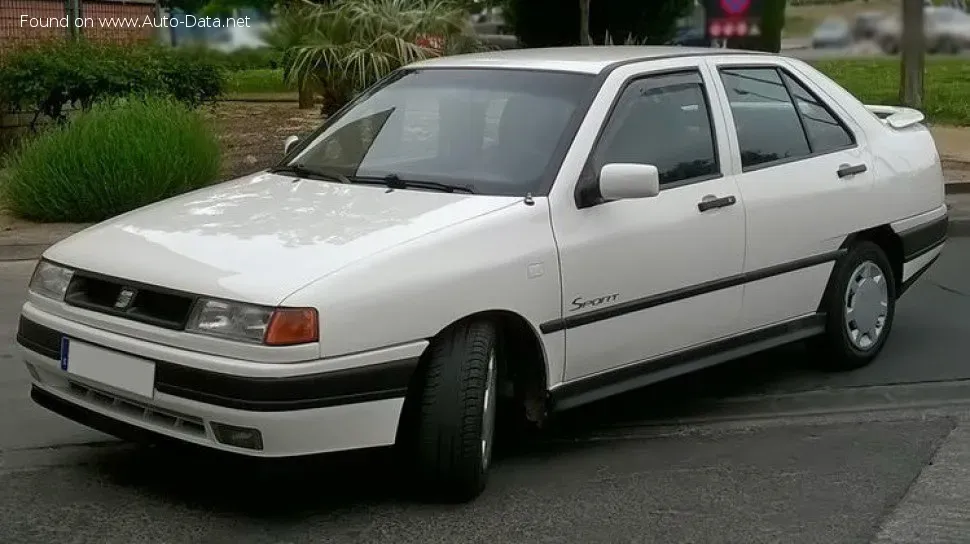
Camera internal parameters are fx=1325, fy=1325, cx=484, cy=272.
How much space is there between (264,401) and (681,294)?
6.20 feet

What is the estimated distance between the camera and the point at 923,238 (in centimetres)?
673

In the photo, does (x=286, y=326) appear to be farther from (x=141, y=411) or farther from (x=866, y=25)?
(x=866, y=25)

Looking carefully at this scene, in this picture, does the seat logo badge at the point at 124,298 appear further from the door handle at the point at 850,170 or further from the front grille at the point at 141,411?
the door handle at the point at 850,170

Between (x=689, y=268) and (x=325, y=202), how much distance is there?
147 centimetres

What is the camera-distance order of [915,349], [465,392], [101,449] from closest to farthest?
1. [465,392]
2. [101,449]
3. [915,349]

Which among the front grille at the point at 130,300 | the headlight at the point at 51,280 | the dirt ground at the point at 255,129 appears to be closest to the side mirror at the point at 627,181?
the front grille at the point at 130,300

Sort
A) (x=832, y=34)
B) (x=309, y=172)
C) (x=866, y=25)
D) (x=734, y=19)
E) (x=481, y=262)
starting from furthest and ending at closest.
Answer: (x=734, y=19) < (x=832, y=34) < (x=866, y=25) < (x=309, y=172) < (x=481, y=262)

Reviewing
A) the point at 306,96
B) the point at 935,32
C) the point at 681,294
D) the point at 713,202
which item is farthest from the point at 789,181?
the point at 306,96

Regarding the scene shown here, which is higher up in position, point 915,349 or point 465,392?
point 465,392

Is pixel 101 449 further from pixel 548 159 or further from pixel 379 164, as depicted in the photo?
pixel 548 159

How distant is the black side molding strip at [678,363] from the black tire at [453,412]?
49cm

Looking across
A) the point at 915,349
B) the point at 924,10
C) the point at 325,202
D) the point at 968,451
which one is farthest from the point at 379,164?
the point at 924,10

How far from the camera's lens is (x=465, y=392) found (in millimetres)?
4418

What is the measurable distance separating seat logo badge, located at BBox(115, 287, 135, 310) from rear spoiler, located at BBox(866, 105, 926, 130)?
4069 mm
